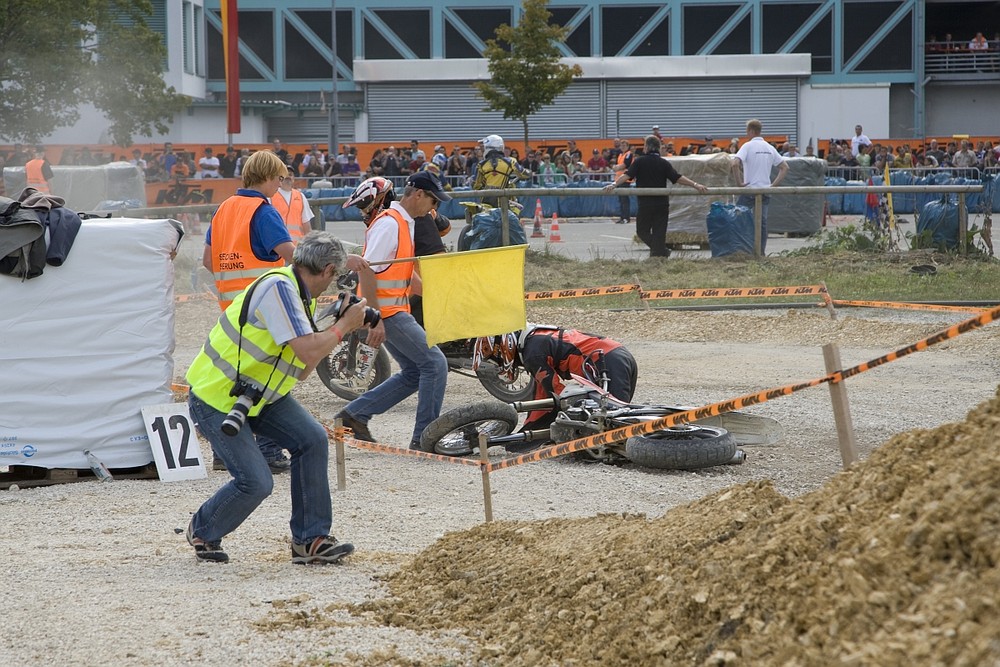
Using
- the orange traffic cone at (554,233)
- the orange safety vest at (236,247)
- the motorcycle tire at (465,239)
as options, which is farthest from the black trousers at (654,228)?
the orange safety vest at (236,247)

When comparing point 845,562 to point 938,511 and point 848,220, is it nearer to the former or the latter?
point 938,511

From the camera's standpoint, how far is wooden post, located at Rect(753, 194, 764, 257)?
58.2ft

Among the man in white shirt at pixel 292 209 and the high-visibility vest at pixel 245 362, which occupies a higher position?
the man in white shirt at pixel 292 209

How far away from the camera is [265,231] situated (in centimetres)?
827

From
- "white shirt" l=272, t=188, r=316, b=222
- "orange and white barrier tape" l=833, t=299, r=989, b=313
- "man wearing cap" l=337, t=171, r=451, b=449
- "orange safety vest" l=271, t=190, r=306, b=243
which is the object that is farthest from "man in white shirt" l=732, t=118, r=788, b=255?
"man wearing cap" l=337, t=171, r=451, b=449

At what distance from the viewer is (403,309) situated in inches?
354

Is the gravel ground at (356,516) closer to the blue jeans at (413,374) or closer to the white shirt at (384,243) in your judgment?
the blue jeans at (413,374)

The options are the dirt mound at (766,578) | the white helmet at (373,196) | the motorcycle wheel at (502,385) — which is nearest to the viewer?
the dirt mound at (766,578)

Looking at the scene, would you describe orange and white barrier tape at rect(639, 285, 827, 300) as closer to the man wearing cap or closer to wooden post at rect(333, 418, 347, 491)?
the man wearing cap

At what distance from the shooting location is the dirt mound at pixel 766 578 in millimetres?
3545

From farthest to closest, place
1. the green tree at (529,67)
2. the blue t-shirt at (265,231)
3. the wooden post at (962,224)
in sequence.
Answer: the green tree at (529,67) < the wooden post at (962,224) < the blue t-shirt at (265,231)

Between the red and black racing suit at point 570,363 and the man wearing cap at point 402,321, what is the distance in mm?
725

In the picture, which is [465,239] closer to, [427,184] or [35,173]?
[427,184]

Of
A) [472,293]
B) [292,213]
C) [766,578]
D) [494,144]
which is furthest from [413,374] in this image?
[494,144]
